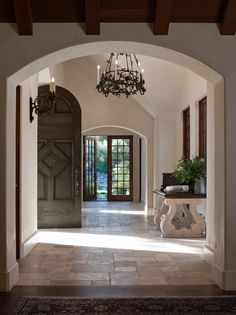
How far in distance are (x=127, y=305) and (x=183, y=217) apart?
4031 millimetres

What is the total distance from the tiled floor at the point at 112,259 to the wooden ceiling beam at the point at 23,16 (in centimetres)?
242

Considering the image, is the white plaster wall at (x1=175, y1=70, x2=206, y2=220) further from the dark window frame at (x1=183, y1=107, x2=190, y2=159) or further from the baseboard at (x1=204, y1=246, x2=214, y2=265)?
the baseboard at (x1=204, y1=246, x2=214, y2=265)

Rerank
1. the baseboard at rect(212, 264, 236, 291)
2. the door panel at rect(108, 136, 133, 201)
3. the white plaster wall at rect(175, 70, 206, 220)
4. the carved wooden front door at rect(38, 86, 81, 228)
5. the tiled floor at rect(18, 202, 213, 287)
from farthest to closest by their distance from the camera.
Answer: the door panel at rect(108, 136, 133, 201) < the carved wooden front door at rect(38, 86, 81, 228) < the white plaster wall at rect(175, 70, 206, 220) < the tiled floor at rect(18, 202, 213, 287) < the baseboard at rect(212, 264, 236, 291)

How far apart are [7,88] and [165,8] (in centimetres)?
162

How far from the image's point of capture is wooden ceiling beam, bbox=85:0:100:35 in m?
3.71

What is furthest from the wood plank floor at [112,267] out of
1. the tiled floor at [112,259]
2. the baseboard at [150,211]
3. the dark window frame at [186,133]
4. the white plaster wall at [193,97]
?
the baseboard at [150,211]

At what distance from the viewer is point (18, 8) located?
3740 mm

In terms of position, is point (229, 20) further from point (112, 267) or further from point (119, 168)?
point (119, 168)

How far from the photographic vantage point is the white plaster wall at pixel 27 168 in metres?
5.60

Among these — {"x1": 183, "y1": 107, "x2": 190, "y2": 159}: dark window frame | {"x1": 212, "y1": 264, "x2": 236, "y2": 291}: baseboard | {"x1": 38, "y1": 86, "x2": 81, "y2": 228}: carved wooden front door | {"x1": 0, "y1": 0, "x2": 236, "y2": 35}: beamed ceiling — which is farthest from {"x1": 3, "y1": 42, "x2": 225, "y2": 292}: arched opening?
{"x1": 183, "y1": 107, "x2": 190, "y2": 159}: dark window frame

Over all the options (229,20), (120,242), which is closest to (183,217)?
(120,242)

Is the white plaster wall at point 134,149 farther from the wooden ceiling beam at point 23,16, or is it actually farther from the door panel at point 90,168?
the wooden ceiling beam at point 23,16

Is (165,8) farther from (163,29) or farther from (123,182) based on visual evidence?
(123,182)

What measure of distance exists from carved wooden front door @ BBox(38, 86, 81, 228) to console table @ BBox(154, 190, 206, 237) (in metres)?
1.75
